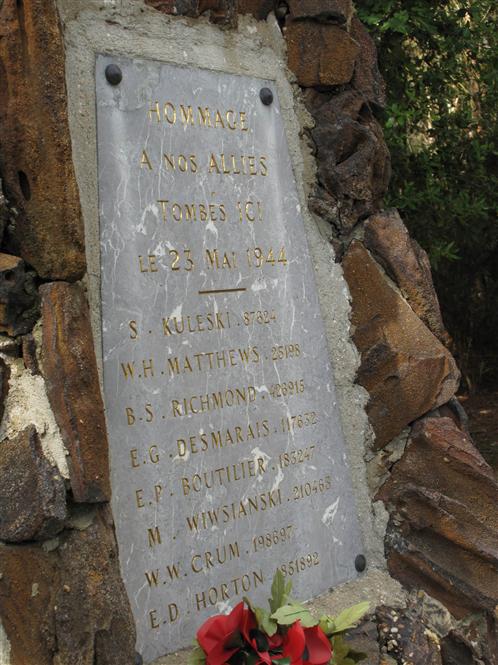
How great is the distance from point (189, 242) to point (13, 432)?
0.80 meters

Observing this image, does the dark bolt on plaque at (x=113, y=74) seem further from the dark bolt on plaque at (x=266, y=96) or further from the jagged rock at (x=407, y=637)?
the jagged rock at (x=407, y=637)

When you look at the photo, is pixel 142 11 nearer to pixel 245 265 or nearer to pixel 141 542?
pixel 245 265

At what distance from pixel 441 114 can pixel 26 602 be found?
4.45 meters

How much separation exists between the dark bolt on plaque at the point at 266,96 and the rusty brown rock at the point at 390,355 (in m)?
0.55

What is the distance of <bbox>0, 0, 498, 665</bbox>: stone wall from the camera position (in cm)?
212

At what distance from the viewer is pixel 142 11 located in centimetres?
273

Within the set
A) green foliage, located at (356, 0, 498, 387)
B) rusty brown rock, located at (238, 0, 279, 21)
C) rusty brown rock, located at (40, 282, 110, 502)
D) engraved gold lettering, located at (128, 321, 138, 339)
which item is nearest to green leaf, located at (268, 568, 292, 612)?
rusty brown rock, located at (40, 282, 110, 502)

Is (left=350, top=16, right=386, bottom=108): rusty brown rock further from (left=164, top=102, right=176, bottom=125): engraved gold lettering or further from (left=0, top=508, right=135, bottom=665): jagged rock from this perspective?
(left=0, top=508, right=135, bottom=665): jagged rock

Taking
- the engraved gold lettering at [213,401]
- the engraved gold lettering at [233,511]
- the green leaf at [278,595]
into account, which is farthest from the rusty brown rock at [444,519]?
the green leaf at [278,595]

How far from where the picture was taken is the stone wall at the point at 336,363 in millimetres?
2123

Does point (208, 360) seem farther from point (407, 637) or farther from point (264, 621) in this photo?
point (407, 637)

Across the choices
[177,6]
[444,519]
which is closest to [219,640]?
[444,519]

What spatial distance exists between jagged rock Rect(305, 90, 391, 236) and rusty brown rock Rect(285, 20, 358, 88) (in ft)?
0.19

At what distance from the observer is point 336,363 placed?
10.0 ft
